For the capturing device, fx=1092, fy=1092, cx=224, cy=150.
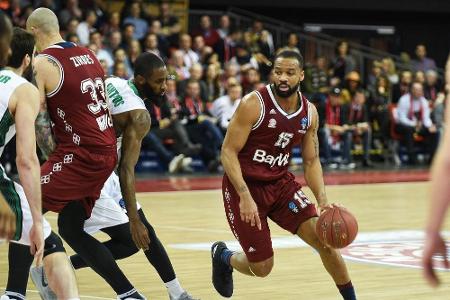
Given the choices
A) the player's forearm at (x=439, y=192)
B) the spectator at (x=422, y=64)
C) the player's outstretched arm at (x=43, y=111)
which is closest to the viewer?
the player's forearm at (x=439, y=192)

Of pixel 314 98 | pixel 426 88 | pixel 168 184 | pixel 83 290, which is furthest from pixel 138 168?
pixel 83 290

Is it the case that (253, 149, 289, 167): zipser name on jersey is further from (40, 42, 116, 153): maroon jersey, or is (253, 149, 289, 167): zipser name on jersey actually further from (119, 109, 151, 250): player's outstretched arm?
(40, 42, 116, 153): maroon jersey

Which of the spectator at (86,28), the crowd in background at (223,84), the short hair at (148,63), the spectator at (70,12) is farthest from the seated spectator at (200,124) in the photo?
the short hair at (148,63)

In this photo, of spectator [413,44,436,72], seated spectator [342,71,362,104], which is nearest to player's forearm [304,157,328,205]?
seated spectator [342,71,362,104]

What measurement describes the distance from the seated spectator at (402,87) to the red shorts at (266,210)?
1562 centimetres

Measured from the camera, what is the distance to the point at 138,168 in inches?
747

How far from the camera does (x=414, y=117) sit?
842 inches

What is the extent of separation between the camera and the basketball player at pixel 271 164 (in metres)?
6.62

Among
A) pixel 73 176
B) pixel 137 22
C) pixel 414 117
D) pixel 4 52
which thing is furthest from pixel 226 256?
pixel 414 117

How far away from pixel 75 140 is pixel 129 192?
0.45m

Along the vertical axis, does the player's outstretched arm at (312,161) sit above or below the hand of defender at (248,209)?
above

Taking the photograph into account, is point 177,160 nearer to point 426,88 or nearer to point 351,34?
point 426,88

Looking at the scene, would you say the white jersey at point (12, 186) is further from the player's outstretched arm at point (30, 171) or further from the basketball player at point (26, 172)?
the player's outstretched arm at point (30, 171)

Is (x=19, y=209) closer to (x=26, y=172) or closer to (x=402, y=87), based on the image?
(x=26, y=172)
